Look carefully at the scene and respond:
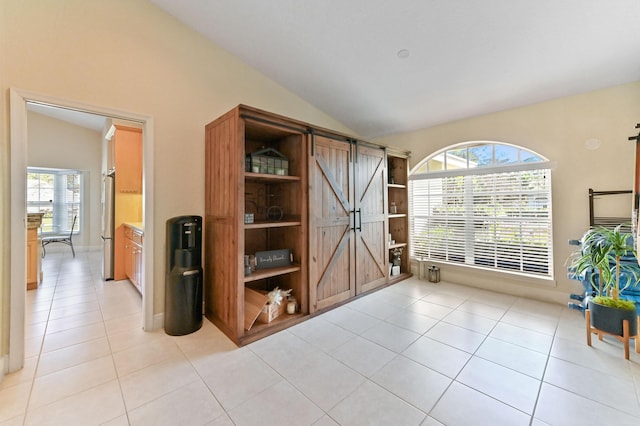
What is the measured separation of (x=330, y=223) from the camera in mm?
3238

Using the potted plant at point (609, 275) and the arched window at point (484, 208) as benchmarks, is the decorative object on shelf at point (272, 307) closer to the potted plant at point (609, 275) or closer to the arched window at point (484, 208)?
the arched window at point (484, 208)

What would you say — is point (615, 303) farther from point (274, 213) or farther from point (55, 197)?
point (55, 197)

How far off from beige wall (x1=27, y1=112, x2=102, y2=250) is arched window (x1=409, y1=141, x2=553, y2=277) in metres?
8.91

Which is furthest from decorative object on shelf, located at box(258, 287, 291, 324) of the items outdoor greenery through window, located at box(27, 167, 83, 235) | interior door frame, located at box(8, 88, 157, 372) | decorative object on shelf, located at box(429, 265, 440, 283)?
outdoor greenery through window, located at box(27, 167, 83, 235)

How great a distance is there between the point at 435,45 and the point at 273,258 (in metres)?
2.91

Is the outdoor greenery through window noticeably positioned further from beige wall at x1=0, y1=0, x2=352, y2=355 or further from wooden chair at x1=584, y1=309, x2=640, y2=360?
wooden chair at x1=584, y1=309, x2=640, y2=360

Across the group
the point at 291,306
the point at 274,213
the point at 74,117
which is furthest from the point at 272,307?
the point at 74,117

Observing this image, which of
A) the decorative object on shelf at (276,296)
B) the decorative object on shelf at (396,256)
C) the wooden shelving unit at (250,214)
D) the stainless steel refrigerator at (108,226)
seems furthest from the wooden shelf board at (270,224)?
the stainless steel refrigerator at (108,226)

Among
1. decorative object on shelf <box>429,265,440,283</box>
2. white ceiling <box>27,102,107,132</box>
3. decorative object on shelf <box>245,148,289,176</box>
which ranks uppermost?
white ceiling <box>27,102,107,132</box>

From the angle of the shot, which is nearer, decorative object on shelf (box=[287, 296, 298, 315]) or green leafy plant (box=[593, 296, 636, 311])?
green leafy plant (box=[593, 296, 636, 311])

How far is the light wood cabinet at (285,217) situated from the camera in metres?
2.51

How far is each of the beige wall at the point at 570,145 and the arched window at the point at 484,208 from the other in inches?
5.0

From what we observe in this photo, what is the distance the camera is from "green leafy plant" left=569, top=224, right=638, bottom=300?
7.26 ft

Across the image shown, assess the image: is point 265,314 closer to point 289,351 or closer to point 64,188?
point 289,351
